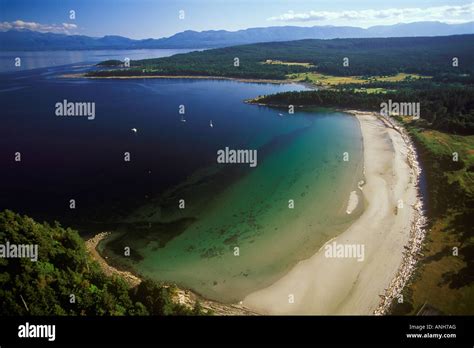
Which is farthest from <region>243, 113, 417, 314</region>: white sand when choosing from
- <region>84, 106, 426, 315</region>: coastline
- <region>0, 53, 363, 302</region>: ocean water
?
<region>0, 53, 363, 302</region>: ocean water

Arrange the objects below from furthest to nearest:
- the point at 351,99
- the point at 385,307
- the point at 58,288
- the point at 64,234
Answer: the point at 351,99
the point at 64,234
the point at 385,307
the point at 58,288

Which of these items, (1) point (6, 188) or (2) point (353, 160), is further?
(2) point (353, 160)

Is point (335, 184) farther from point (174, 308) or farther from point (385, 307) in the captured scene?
point (174, 308)

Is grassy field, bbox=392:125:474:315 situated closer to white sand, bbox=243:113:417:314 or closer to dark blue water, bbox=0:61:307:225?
white sand, bbox=243:113:417:314

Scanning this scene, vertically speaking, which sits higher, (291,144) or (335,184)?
(291,144)

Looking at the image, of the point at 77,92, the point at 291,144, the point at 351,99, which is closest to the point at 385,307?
the point at 291,144

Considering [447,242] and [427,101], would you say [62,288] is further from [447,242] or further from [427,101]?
[427,101]

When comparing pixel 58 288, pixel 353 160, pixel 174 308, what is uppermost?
pixel 353 160
